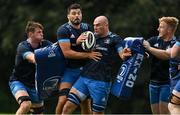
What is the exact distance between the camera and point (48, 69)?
1334 centimetres

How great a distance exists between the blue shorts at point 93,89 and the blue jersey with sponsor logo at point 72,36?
12.5 inches

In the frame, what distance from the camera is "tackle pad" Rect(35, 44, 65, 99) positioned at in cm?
1321

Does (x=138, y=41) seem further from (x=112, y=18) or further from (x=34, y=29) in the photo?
(x=112, y=18)

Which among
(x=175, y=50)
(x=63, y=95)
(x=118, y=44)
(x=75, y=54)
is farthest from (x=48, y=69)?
(x=175, y=50)

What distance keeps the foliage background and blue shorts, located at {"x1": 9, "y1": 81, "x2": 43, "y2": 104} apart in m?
11.9

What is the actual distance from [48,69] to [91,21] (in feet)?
43.8

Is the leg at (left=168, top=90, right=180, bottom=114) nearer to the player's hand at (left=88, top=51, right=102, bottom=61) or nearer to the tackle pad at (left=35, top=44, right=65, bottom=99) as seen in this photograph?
the player's hand at (left=88, top=51, right=102, bottom=61)

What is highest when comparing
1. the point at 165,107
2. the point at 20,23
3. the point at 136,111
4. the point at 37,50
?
the point at 37,50

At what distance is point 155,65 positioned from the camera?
44.2 feet

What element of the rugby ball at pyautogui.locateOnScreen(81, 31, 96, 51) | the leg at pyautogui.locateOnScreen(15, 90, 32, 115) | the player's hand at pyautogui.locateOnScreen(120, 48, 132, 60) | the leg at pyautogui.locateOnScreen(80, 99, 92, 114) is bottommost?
the leg at pyautogui.locateOnScreen(80, 99, 92, 114)

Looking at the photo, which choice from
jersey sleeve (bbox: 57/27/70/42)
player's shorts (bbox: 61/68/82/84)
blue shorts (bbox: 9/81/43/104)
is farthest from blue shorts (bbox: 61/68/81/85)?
blue shorts (bbox: 9/81/43/104)

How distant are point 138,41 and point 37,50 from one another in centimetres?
179

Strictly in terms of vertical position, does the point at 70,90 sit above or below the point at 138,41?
below

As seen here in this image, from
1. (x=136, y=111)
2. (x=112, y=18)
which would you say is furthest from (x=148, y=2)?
(x=136, y=111)
